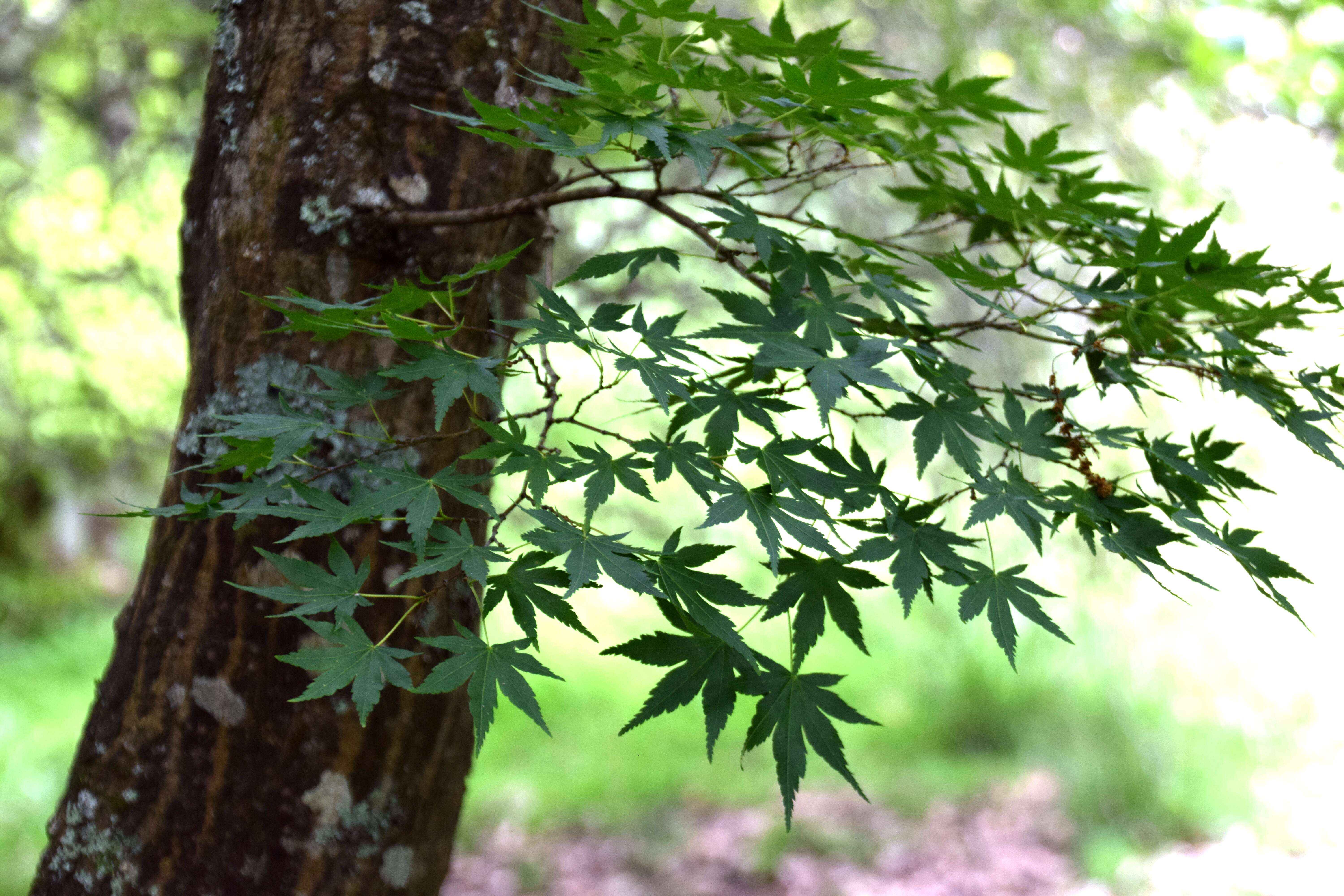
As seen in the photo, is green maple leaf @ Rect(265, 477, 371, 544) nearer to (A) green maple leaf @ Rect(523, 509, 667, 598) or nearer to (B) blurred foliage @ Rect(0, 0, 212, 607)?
(A) green maple leaf @ Rect(523, 509, 667, 598)

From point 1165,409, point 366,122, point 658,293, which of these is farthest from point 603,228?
point 366,122

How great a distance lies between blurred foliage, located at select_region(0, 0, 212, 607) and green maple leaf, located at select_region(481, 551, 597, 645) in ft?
11.0

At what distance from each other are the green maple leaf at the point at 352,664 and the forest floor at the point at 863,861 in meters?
2.54

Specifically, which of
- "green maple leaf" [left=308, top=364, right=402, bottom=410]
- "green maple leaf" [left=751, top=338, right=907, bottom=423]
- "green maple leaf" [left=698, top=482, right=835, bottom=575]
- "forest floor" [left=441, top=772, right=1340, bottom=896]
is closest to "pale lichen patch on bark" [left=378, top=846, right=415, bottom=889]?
"green maple leaf" [left=308, top=364, right=402, bottom=410]

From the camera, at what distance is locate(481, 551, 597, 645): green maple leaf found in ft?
2.59

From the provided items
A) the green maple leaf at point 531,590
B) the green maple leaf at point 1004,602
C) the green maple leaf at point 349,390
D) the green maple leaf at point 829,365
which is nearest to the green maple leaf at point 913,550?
the green maple leaf at point 1004,602

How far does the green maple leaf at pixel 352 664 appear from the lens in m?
0.79

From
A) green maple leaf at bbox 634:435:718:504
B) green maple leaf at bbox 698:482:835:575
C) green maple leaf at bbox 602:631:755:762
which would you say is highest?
green maple leaf at bbox 634:435:718:504

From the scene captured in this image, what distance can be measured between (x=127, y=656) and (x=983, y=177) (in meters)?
1.20

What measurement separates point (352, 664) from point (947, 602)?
421cm

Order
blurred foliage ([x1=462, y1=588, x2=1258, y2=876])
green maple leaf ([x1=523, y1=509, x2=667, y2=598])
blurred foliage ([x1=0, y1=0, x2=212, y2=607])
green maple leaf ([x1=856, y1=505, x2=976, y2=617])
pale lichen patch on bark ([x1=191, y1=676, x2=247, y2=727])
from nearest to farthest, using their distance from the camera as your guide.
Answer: green maple leaf ([x1=523, y1=509, x2=667, y2=598]), green maple leaf ([x1=856, y1=505, x2=976, y2=617]), pale lichen patch on bark ([x1=191, y1=676, x2=247, y2=727]), blurred foliage ([x1=462, y1=588, x2=1258, y2=876]), blurred foliage ([x1=0, y1=0, x2=212, y2=607])

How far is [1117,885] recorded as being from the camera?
2988 millimetres

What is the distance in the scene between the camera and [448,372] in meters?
0.86

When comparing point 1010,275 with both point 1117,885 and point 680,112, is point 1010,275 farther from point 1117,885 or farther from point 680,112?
point 1117,885
